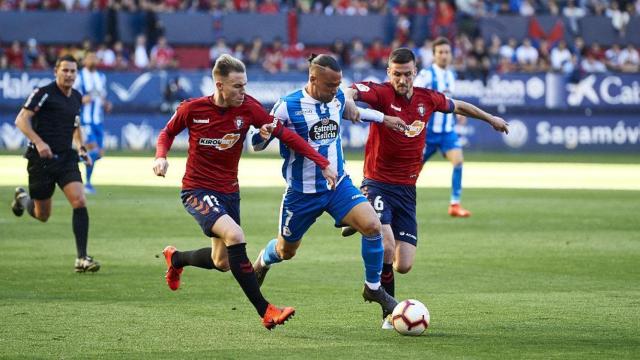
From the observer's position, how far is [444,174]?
26781 millimetres

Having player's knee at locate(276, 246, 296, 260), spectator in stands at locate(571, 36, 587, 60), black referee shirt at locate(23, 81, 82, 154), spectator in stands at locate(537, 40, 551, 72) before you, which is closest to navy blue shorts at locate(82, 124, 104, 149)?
black referee shirt at locate(23, 81, 82, 154)

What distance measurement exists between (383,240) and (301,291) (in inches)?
59.8

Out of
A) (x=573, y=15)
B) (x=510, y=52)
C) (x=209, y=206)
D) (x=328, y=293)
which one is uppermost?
(x=209, y=206)

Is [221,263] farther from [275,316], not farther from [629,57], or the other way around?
[629,57]

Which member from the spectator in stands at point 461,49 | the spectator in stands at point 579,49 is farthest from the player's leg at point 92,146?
the spectator in stands at point 579,49

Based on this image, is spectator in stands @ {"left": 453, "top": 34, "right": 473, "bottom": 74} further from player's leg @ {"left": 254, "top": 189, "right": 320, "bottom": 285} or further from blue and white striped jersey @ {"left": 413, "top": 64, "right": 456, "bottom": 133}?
player's leg @ {"left": 254, "top": 189, "right": 320, "bottom": 285}

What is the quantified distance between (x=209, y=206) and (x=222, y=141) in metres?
0.52

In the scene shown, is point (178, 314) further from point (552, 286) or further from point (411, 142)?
point (552, 286)

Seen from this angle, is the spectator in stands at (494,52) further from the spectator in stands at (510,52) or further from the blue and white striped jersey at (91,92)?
the blue and white striped jersey at (91,92)

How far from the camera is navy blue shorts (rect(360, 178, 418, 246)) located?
10.2 metres

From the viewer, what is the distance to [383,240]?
10062mm

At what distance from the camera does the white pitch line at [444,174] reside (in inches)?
942

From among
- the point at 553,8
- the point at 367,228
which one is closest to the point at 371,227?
the point at 367,228

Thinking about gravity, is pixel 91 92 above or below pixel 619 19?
above
